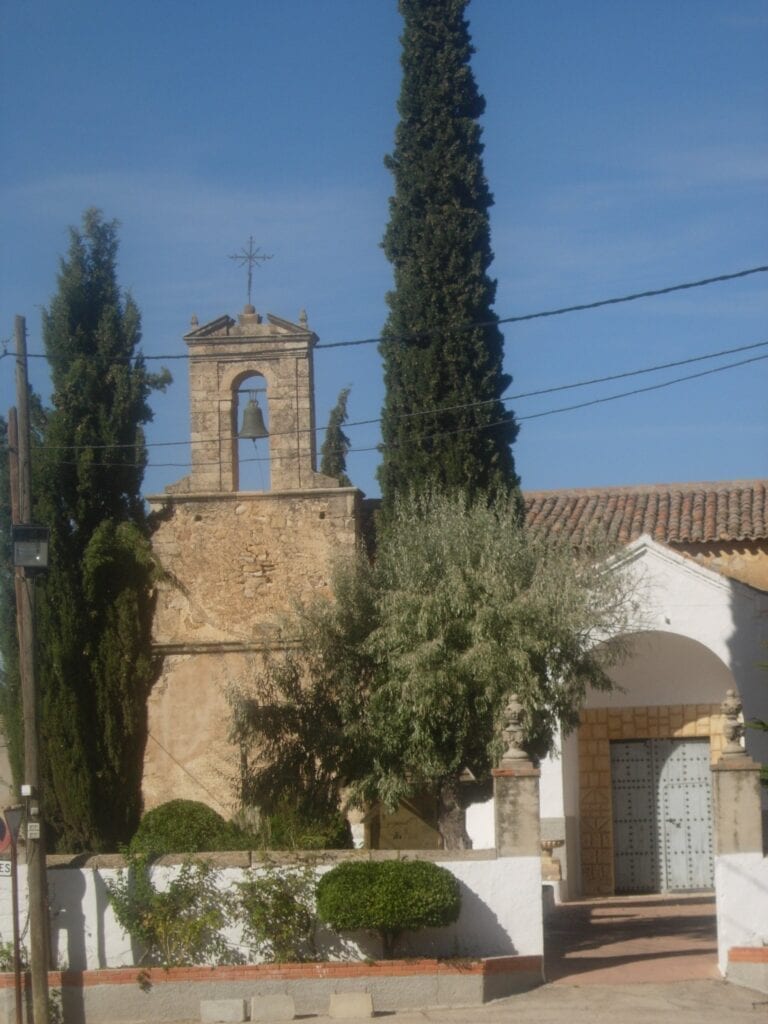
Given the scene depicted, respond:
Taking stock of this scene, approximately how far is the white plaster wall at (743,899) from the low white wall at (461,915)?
74.2 inches

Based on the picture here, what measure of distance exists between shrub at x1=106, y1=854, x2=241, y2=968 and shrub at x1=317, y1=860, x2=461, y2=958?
1114mm

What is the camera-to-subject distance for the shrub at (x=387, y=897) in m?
15.0

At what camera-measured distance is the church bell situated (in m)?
21.9

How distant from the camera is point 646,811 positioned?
2483 cm

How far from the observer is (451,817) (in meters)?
18.2

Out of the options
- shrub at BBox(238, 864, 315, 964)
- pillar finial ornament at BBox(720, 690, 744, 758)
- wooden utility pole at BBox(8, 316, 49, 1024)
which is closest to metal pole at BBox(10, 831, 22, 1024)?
wooden utility pole at BBox(8, 316, 49, 1024)

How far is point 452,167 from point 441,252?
123cm

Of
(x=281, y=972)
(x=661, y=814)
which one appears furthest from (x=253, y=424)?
(x=661, y=814)

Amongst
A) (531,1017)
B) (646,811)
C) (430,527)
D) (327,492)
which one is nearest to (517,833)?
(531,1017)

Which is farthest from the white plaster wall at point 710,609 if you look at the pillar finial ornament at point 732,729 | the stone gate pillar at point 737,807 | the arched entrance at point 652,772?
the stone gate pillar at point 737,807

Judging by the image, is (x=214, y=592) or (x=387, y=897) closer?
(x=387, y=897)

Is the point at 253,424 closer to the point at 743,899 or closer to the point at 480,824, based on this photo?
the point at 480,824

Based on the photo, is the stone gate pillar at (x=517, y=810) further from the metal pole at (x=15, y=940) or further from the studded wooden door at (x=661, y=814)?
the studded wooden door at (x=661, y=814)

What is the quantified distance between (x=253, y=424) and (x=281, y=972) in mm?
8980
